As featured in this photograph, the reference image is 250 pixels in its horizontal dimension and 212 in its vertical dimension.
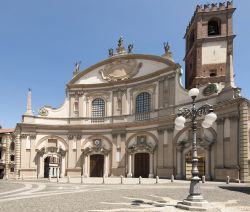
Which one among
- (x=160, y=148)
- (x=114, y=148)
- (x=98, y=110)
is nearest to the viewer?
(x=160, y=148)

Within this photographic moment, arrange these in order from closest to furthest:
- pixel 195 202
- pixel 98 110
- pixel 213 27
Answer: pixel 195 202 → pixel 213 27 → pixel 98 110

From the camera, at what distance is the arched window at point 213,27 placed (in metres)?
→ 34.6

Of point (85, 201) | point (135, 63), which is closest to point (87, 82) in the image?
point (135, 63)

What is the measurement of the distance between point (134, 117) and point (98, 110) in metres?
5.49

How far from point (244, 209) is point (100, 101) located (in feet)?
97.0

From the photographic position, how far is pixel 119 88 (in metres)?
37.9

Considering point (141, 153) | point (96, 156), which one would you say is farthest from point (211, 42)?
point (96, 156)

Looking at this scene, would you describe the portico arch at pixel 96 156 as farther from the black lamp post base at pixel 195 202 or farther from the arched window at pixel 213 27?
the black lamp post base at pixel 195 202

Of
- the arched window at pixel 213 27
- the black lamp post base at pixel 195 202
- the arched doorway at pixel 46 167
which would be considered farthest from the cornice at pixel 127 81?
the black lamp post base at pixel 195 202

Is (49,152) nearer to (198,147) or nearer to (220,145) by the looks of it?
(198,147)

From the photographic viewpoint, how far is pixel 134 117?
119 ft

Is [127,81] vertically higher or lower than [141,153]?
higher

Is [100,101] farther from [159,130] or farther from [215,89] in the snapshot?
[215,89]

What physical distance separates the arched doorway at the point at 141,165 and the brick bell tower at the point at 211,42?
34.4ft
